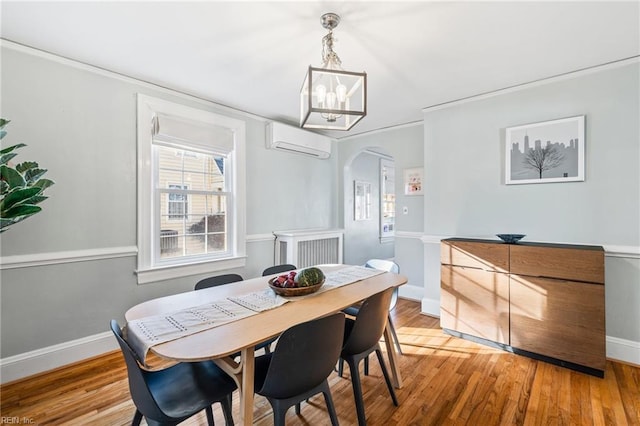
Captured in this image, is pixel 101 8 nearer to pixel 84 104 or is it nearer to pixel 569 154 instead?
pixel 84 104

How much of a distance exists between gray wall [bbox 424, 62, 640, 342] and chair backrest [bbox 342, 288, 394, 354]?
1.98m

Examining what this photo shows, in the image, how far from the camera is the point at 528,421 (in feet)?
5.83

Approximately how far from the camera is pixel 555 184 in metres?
2.71

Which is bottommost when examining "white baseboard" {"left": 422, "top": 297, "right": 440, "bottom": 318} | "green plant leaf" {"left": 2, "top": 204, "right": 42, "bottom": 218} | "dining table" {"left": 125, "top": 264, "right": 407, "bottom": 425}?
"white baseboard" {"left": 422, "top": 297, "right": 440, "bottom": 318}

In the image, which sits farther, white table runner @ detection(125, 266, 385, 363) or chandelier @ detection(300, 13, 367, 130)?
chandelier @ detection(300, 13, 367, 130)

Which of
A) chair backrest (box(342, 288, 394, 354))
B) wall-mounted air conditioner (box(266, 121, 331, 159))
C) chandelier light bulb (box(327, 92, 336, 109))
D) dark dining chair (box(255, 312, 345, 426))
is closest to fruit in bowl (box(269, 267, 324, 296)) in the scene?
chair backrest (box(342, 288, 394, 354))

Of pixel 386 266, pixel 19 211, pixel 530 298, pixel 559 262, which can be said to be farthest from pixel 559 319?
pixel 19 211

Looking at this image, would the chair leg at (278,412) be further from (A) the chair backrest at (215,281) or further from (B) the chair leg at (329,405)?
(A) the chair backrest at (215,281)

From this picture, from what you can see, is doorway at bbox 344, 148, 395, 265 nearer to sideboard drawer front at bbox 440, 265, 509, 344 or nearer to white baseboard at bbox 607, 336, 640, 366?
sideboard drawer front at bbox 440, 265, 509, 344

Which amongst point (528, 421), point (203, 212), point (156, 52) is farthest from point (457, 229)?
point (156, 52)

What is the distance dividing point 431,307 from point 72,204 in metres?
3.84

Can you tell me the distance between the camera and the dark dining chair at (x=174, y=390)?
3.81ft

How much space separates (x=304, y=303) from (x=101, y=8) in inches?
87.4

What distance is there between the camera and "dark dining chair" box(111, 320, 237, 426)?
1.16 metres
